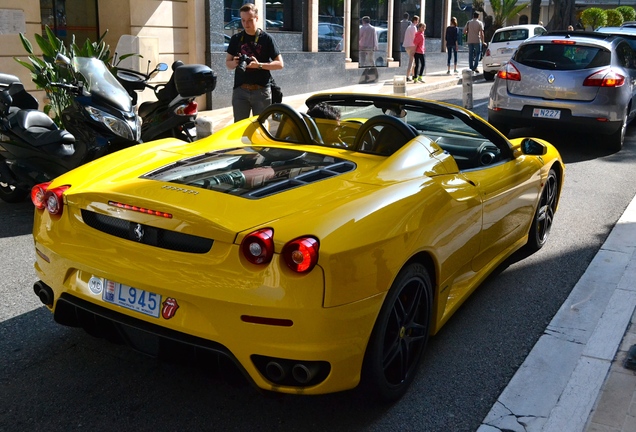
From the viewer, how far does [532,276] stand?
553 centimetres

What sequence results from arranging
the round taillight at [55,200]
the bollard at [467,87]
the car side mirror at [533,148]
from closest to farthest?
1. the round taillight at [55,200]
2. the car side mirror at [533,148]
3. the bollard at [467,87]

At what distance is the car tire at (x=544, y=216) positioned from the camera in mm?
5816

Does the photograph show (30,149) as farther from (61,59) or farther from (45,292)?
(45,292)

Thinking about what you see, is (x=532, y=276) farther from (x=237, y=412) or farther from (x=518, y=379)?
(x=237, y=412)

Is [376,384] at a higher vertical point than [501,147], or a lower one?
lower

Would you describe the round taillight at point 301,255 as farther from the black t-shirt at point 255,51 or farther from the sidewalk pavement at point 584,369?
the black t-shirt at point 255,51

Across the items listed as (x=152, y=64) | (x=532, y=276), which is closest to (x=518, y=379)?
(x=532, y=276)

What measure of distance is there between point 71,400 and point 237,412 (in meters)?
0.79

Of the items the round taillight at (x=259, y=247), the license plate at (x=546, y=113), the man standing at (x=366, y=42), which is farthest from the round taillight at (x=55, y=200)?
the man standing at (x=366, y=42)

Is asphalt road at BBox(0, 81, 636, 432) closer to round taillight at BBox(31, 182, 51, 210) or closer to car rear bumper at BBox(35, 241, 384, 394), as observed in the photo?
car rear bumper at BBox(35, 241, 384, 394)

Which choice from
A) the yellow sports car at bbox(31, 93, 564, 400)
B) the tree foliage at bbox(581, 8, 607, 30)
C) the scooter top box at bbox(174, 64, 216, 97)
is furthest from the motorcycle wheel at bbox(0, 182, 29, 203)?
the tree foliage at bbox(581, 8, 607, 30)

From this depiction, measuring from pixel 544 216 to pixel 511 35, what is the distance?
21772 mm

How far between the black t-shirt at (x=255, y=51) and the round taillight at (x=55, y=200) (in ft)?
16.8

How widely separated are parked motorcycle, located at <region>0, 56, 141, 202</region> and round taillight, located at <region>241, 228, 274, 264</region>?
170 inches
